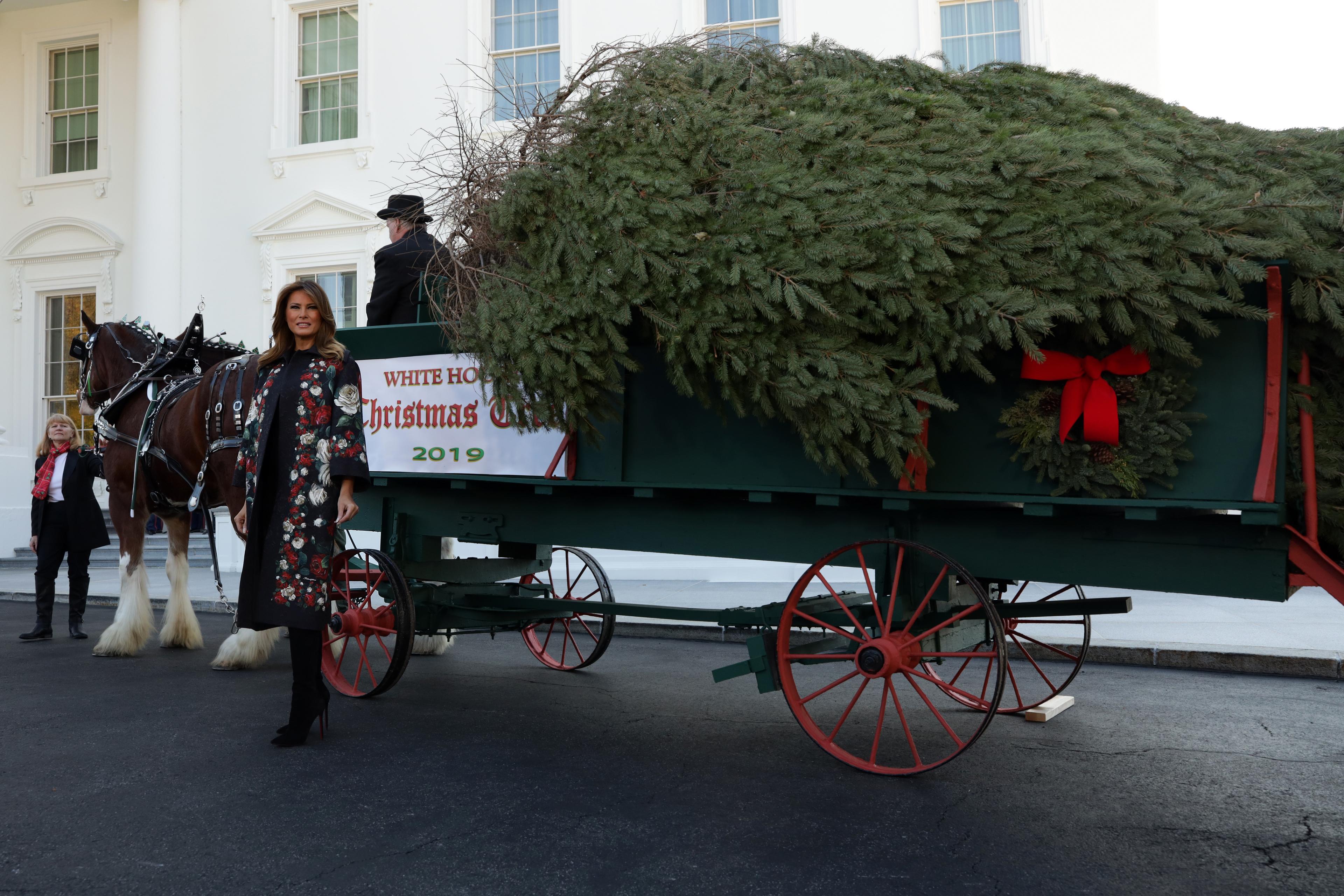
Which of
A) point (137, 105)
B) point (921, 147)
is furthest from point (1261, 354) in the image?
point (137, 105)

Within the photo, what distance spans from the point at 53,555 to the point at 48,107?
10572 millimetres

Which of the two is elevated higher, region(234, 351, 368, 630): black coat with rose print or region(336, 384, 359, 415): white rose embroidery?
region(336, 384, 359, 415): white rose embroidery

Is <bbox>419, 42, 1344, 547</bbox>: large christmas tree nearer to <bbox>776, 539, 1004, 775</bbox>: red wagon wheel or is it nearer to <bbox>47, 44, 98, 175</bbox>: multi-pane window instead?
<bbox>776, 539, 1004, 775</bbox>: red wagon wheel

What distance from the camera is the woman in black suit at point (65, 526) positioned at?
7980 millimetres

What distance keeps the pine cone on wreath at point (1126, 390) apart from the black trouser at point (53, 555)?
303 inches

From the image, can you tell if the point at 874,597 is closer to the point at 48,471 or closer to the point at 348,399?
the point at 348,399

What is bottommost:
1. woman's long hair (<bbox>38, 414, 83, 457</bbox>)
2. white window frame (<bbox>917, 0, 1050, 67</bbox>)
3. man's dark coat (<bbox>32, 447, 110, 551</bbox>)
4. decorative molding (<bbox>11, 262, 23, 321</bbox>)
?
man's dark coat (<bbox>32, 447, 110, 551</bbox>)

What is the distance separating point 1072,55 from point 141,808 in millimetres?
11494

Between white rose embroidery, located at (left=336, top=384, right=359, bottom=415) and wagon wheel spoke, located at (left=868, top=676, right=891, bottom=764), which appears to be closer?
wagon wheel spoke, located at (left=868, top=676, right=891, bottom=764)

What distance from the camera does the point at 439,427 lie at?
16.5 feet

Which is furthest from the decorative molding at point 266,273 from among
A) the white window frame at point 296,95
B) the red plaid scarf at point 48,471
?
the red plaid scarf at point 48,471

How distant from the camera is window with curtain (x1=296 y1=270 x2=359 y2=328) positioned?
13016mm

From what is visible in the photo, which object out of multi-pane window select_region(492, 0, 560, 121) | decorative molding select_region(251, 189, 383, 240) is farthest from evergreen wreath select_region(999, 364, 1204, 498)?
decorative molding select_region(251, 189, 383, 240)

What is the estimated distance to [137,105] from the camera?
13969 millimetres
